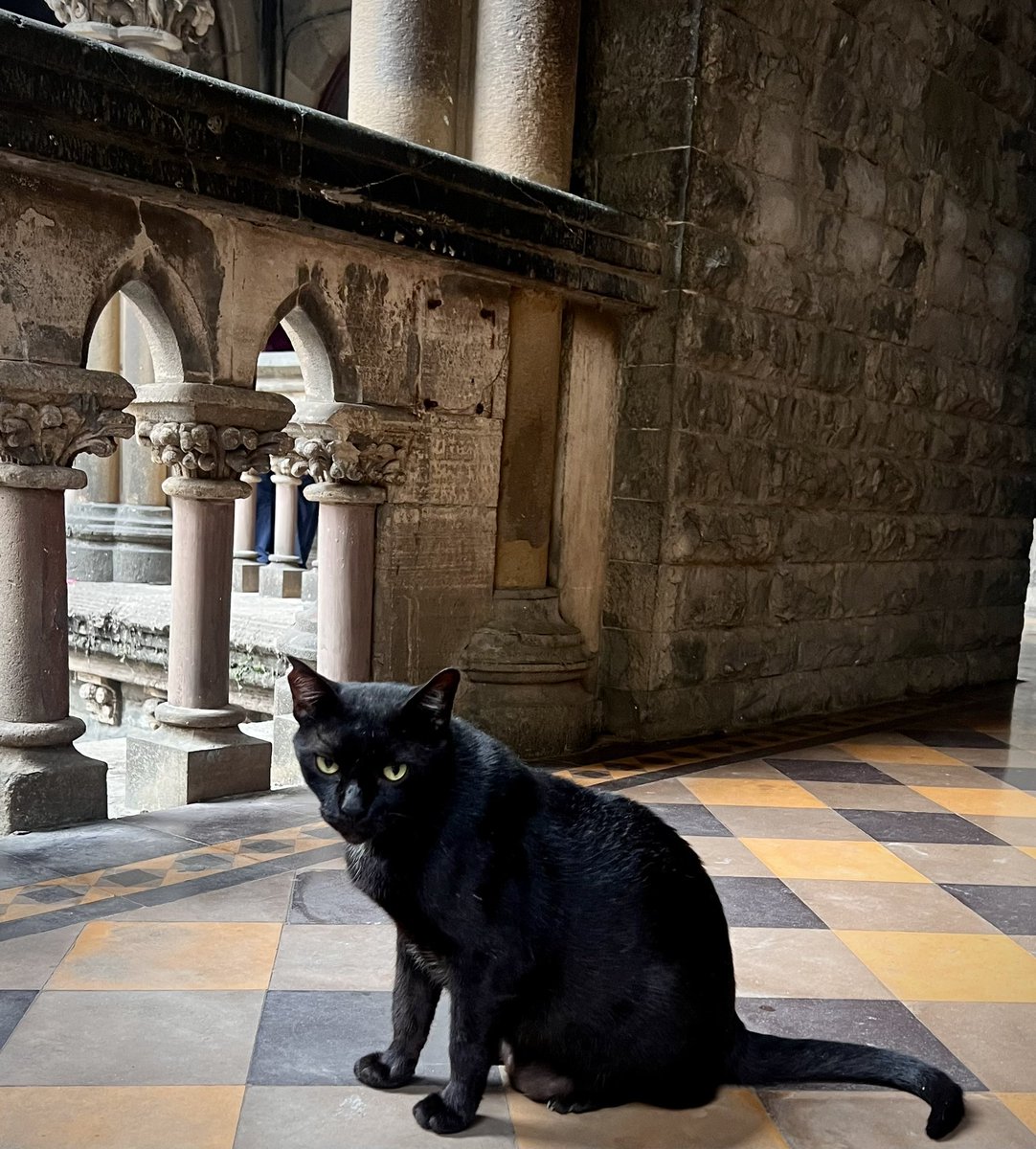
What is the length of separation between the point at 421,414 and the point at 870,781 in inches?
86.7

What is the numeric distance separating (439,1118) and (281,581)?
19.5 ft

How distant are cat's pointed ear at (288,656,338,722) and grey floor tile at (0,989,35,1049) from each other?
953 mm

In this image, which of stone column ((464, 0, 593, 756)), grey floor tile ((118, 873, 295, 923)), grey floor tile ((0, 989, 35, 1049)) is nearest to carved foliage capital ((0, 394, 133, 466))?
grey floor tile ((118, 873, 295, 923))

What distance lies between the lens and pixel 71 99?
3.21 m

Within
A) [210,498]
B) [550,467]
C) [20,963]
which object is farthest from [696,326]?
[20,963]

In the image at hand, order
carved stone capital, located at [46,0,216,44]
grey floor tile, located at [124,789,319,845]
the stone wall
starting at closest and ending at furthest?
grey floor tile, located at [124,789,319,845]
the stone wall
carved stone capital, located at [46,0,216,44]

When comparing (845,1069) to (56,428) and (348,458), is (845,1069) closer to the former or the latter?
(56,428)

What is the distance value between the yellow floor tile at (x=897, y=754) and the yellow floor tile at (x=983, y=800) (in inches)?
17.4

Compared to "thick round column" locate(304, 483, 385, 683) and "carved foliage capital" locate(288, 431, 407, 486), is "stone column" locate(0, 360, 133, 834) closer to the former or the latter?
"carved foliage capital" locate(288, 431, 407, 486)

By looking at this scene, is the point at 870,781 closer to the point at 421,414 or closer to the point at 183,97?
the point at 421,414

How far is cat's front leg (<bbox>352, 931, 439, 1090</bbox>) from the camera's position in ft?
6.63

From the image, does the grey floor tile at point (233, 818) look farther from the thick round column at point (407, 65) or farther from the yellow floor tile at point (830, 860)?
the thick round column at point (407, 65)

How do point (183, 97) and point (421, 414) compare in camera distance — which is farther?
point (421, 414)

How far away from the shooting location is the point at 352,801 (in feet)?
5.94
